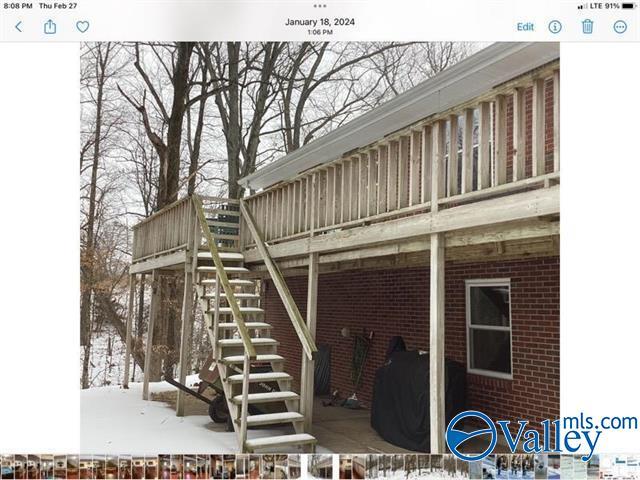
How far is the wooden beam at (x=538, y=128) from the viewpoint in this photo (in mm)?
3539

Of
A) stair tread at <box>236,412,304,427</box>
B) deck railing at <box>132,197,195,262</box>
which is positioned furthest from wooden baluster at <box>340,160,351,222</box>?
deck railing at <box>132,197,195,262</box>

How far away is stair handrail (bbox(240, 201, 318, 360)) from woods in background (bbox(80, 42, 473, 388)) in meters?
3.69

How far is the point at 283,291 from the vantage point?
6152mm

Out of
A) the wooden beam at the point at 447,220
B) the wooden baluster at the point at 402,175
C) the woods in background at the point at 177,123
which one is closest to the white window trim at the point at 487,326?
the wooden beam at the point at 447,220

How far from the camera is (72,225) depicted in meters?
3.68

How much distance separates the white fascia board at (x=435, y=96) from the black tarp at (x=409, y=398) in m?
2.74

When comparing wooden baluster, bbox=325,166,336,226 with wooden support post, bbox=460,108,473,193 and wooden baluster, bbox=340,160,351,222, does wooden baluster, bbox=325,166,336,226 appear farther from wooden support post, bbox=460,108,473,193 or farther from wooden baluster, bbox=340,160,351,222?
wooden support post, bbox=460,108,473,193

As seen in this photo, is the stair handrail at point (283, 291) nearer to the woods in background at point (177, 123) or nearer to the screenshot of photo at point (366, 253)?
the screenshot of photo at point (366, 253)

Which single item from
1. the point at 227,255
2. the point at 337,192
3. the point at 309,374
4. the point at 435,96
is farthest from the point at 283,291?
the point at 435,96

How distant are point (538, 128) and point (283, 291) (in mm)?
3318
